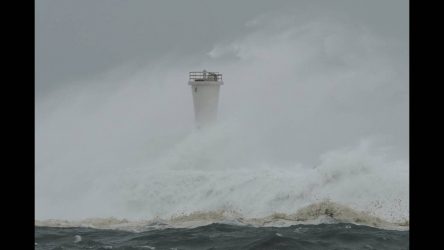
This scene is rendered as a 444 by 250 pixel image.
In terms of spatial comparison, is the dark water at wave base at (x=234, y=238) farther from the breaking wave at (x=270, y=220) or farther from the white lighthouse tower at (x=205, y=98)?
the white lighthouse tower at (x=205, y=98)

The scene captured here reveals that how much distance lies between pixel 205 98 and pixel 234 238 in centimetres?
1933

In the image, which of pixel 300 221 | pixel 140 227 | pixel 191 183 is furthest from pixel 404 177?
pixel 140 227

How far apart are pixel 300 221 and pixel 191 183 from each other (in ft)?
33.6

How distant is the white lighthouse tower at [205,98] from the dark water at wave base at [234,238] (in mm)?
15435

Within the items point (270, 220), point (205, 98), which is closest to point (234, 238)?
point (270, 220)

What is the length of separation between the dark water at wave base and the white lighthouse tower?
15.4 m

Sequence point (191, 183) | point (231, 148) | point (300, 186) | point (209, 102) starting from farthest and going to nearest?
1. point (231, 148)
2. point (209, 102)
3. point (191, 183)
4. point (300, 186)

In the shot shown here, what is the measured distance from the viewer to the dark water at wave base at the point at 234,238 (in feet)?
66.0

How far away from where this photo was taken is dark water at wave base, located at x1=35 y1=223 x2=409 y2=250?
Result: 20.1 metres

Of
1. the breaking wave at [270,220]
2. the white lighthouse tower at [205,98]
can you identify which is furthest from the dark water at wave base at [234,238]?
the white lighthouse tower at [205,98]

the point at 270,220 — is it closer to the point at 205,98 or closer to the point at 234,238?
the point at 234,238

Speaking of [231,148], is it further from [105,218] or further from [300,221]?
[300,221]

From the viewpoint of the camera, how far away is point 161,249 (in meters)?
19.8

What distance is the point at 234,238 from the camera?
21578 mm
